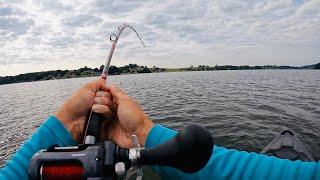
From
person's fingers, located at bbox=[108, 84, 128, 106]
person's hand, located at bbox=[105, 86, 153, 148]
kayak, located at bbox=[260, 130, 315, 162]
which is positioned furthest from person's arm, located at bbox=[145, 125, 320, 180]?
kayak, located at bbox=[260, 130, 315, 162]

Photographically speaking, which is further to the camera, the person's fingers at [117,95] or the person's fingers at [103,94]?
the person's fingers at [103,94]

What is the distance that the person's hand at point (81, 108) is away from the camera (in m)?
2.81

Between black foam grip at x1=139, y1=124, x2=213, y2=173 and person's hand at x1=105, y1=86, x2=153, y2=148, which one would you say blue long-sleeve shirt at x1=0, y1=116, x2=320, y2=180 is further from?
black foam grip at x1=139, y1=124, x2=213, y2=173

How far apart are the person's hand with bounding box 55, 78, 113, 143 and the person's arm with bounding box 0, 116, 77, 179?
8 cm

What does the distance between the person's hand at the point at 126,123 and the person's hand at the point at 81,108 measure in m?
0.11

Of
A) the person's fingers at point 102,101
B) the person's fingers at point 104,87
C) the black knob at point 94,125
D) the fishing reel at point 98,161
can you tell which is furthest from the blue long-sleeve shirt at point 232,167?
the person's fingers at point 104,87

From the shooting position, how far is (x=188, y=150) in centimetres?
141

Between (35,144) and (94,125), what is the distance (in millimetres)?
515

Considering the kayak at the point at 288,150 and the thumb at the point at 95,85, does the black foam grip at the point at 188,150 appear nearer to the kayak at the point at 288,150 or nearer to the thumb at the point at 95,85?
the thumb at the point at 95,85

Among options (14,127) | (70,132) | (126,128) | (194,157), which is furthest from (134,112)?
(14,127)

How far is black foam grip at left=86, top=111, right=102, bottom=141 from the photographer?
2.67 meters

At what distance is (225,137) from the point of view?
14195 millimetres

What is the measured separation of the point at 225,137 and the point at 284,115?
7920mm

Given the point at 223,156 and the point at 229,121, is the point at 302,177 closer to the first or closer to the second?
the point at 223,156
